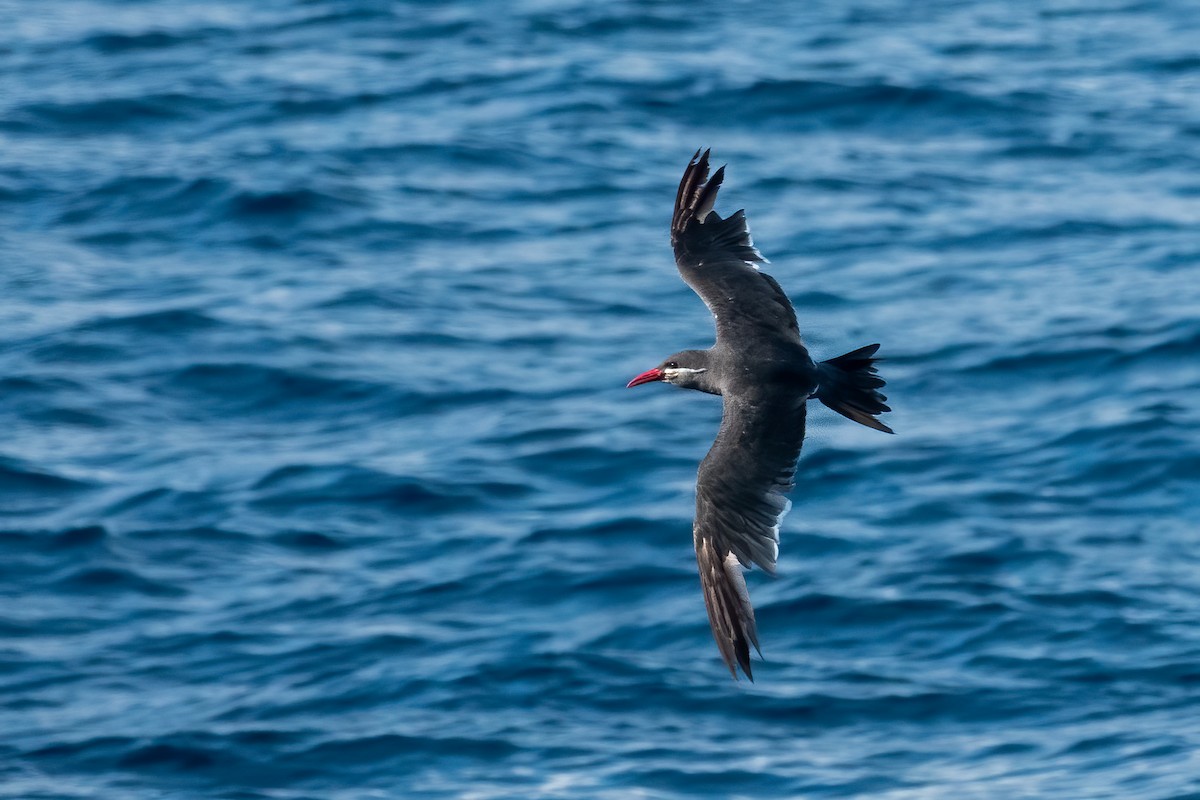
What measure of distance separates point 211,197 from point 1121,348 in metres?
8.62

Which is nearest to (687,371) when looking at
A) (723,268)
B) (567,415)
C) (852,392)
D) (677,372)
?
(677,372)

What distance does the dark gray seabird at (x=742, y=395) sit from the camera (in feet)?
28.3

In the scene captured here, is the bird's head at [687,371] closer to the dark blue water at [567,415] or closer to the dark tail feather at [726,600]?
the dark tail feather at [726,600]

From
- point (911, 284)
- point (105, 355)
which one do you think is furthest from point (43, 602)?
point (911, 284)

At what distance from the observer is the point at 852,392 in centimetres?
899

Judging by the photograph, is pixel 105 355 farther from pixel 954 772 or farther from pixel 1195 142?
pixel 1195 142

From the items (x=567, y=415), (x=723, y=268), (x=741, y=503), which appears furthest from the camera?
(x=567, y=415)

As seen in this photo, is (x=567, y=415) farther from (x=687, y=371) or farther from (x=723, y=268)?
(x=687, y=371)

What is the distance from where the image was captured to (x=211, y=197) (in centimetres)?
1783

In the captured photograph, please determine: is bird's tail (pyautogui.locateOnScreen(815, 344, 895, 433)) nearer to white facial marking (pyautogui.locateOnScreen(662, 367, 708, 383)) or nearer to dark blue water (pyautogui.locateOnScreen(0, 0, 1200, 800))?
white facial marking (pyautogui.locateOnScreen(662, 367, 708, 383))

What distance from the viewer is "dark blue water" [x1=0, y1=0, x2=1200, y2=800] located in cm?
1176

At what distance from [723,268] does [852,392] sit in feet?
3.50

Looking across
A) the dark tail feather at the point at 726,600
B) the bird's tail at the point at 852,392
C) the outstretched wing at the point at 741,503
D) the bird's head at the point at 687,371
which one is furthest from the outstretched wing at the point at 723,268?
the dark tail feather at the point at 726,600

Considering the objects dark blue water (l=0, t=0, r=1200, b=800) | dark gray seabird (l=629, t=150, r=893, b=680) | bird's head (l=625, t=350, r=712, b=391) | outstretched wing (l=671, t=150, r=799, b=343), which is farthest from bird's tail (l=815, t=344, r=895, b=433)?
dark blue water (l=0, t=0, r=1200, b=800)
